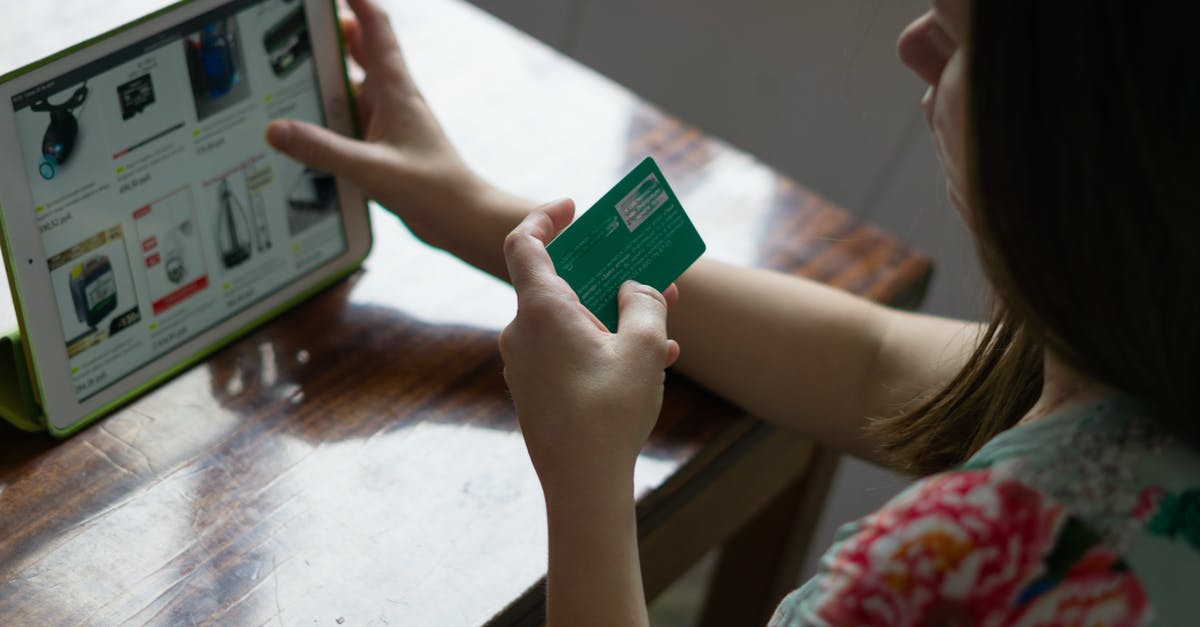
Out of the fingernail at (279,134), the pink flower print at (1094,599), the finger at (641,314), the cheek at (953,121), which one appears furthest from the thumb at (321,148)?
the pink flower print at (1094,599)

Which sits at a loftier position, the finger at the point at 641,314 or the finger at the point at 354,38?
the finger at the point at 354,38

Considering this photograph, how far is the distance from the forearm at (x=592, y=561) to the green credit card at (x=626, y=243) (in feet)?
0.35

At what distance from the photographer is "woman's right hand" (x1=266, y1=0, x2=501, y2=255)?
77cm

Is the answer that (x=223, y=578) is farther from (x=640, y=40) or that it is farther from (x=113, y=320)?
(x=640, y=40)

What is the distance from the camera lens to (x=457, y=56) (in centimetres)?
101

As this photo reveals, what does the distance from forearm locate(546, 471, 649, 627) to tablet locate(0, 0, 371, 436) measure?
292 mm

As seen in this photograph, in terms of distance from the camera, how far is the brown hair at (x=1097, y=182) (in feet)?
1.34

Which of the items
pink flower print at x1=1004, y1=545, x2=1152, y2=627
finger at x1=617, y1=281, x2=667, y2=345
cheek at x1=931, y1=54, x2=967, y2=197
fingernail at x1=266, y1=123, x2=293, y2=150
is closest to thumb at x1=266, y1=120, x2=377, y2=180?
fingernail at x1=266, y1=123, x2=293, y2=150

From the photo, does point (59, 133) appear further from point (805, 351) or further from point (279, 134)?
point (805, 351)

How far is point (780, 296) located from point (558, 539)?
283 millimetres

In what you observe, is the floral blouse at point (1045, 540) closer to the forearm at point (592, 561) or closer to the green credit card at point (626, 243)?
the forearm at point (592, 561)

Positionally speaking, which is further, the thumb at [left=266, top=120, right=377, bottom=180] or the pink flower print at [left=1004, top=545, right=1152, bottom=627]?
the thumb at [left=266, top=120, right=377, bottom=180]

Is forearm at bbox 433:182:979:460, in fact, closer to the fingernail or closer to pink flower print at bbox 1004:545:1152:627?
the fingernail

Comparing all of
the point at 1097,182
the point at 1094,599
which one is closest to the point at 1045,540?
the point at 1094,599
